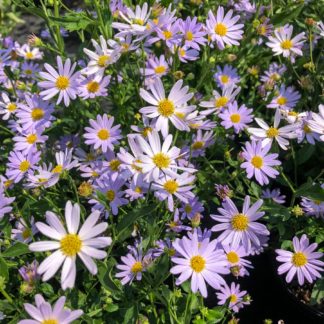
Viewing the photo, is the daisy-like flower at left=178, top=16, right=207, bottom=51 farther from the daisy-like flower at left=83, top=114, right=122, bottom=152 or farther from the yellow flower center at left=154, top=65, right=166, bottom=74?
the daisy-like flower at left=83, top=114, right=122, bottom=152

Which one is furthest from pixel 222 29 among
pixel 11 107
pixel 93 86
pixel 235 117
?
pixel 11 107

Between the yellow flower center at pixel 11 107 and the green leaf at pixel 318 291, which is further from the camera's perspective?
the yellow flower center at pixel 11 107

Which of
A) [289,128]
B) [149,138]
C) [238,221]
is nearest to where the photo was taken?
[149,138]

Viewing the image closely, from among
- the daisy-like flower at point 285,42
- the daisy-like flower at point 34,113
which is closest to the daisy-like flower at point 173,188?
the daisy-like flower at point 34,113

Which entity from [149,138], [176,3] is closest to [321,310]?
[149,138]

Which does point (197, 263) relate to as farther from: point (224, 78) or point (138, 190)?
point (224, 78)

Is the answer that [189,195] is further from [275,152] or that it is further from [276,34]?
[276,34]

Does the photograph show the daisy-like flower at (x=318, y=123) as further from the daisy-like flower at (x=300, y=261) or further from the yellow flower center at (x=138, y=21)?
the yellow flower center at (x=138, y=21)
